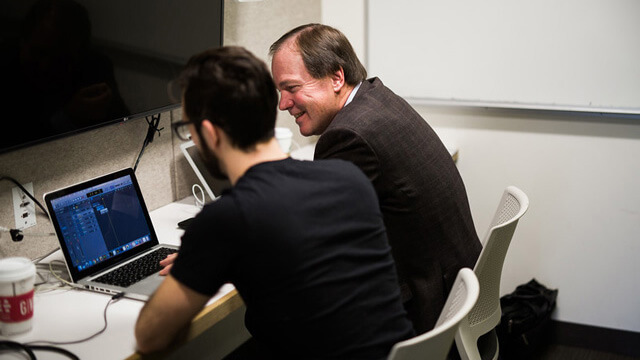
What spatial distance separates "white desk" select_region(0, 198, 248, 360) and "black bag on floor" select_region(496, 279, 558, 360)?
1.38m

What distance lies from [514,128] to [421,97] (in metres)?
0.42

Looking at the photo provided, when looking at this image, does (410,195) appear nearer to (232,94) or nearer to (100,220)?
(232,94)

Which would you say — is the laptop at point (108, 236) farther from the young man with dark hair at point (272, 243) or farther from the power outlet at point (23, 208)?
the young man with dark hair at point (272, 243)

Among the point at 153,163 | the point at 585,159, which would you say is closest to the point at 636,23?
the point at 585,159

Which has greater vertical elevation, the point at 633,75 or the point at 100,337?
the point at 633,75

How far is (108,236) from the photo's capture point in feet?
6.00

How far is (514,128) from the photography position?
Result: 9.32 ft

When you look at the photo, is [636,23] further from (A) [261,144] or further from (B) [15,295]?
(B) [15,295]

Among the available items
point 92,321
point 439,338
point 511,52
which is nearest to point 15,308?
point 92,321

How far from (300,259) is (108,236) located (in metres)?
0.81

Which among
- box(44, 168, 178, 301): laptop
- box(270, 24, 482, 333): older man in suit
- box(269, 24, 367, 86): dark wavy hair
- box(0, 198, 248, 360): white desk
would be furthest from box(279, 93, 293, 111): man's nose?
box(0, 198, 248, 360): white desk

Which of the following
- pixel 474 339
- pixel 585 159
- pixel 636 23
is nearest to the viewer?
pixel 474 339

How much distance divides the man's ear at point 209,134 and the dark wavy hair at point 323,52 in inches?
30.6

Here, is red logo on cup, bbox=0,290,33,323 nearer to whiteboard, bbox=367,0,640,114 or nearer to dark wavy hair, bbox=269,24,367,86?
dark wavy hair, bbox=269,24,367,86
